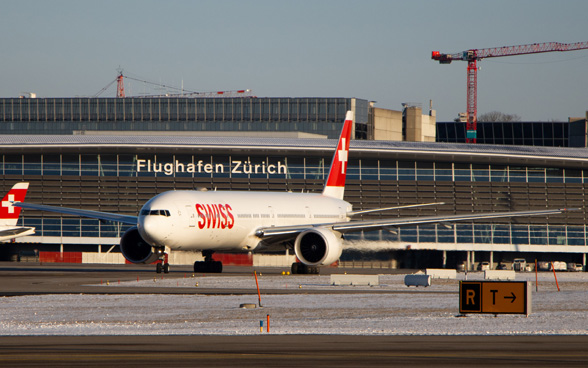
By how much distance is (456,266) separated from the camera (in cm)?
9181

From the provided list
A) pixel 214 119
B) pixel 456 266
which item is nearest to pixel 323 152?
pixel 456 266

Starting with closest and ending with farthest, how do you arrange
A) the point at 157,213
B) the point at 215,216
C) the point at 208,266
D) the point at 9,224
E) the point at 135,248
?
1. the point at 157,213
2. the point at 215,216
3. the point at 135,248
4. the point at 208,266
5. the point at 9,224

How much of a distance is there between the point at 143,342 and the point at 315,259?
3016 cm

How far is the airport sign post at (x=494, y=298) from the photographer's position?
82.6 ft

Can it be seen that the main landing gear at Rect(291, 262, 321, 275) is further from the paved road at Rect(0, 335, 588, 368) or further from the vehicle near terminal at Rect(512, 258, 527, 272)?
the vehicle near terminal at Rect(512, 258, 527, 272)

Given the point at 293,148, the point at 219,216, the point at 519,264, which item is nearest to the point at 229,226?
the point at 219,216

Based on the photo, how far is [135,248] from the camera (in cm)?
4878

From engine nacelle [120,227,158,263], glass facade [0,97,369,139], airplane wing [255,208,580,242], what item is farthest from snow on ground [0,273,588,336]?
glass facade [0,97,369,139]

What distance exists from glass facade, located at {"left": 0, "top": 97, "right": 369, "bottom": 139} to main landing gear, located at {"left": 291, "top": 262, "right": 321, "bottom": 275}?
78.1 meters

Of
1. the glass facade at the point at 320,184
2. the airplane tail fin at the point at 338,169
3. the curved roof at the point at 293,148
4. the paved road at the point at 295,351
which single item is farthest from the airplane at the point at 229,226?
the glass facade at the point at 320,184

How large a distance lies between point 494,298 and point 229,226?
84.1ft

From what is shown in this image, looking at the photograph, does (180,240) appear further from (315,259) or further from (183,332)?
(183,332)

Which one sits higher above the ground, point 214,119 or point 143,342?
point 214,119

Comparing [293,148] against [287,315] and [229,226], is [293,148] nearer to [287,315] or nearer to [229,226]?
[229,226]
